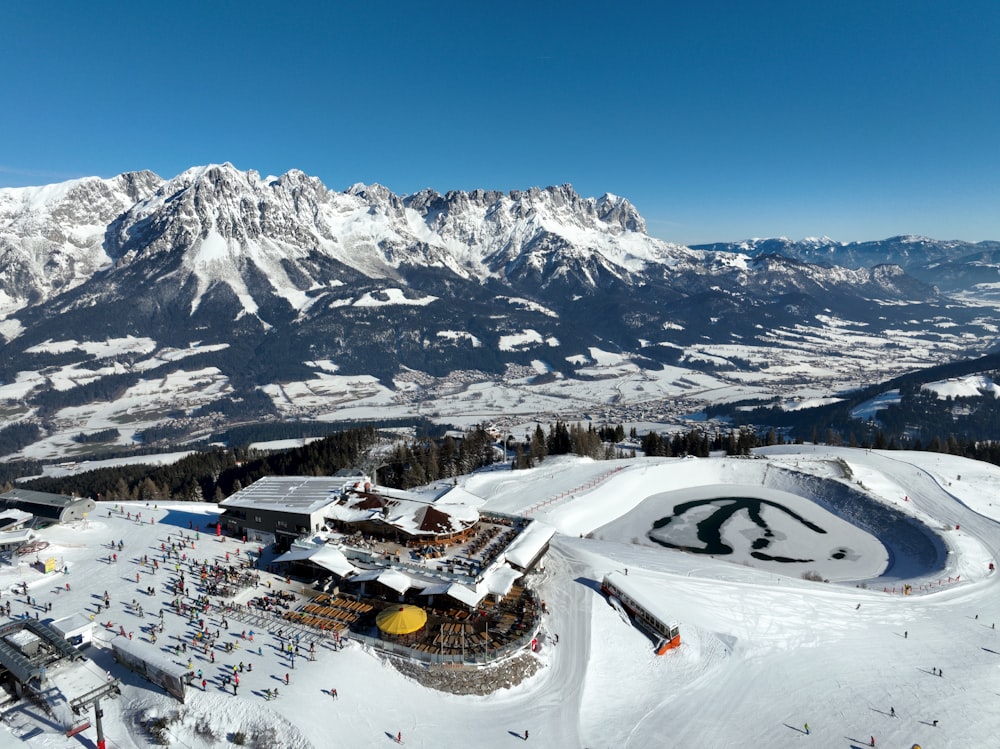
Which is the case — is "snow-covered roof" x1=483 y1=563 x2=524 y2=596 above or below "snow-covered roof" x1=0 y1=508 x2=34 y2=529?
below

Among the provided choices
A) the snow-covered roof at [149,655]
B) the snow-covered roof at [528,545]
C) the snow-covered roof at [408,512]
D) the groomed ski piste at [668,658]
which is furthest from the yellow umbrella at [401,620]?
the snow-covered roof at [149,655]

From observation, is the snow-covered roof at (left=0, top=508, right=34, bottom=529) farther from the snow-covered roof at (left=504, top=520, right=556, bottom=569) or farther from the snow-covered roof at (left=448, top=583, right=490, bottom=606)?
the snow-covered roof at (left=504, top=520, right=556, bottom=569)

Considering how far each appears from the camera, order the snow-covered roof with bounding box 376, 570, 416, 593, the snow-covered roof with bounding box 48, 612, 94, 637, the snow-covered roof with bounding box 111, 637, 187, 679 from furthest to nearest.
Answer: the snow-covered roof with bounding box 376, 570, 416, 593 → the snow-covered roof with bounding box 48, 612, 94, 637 → the snow-covered roof with bounding box 111, 637, 187, 679

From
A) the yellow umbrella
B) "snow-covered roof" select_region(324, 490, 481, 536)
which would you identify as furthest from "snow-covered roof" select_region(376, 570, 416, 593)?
"snow-covered roof" select_region(324, 490, 481, 536)

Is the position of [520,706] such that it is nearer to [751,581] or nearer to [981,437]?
[751,581]

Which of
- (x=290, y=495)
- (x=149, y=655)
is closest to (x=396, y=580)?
(x=149, y=655)
